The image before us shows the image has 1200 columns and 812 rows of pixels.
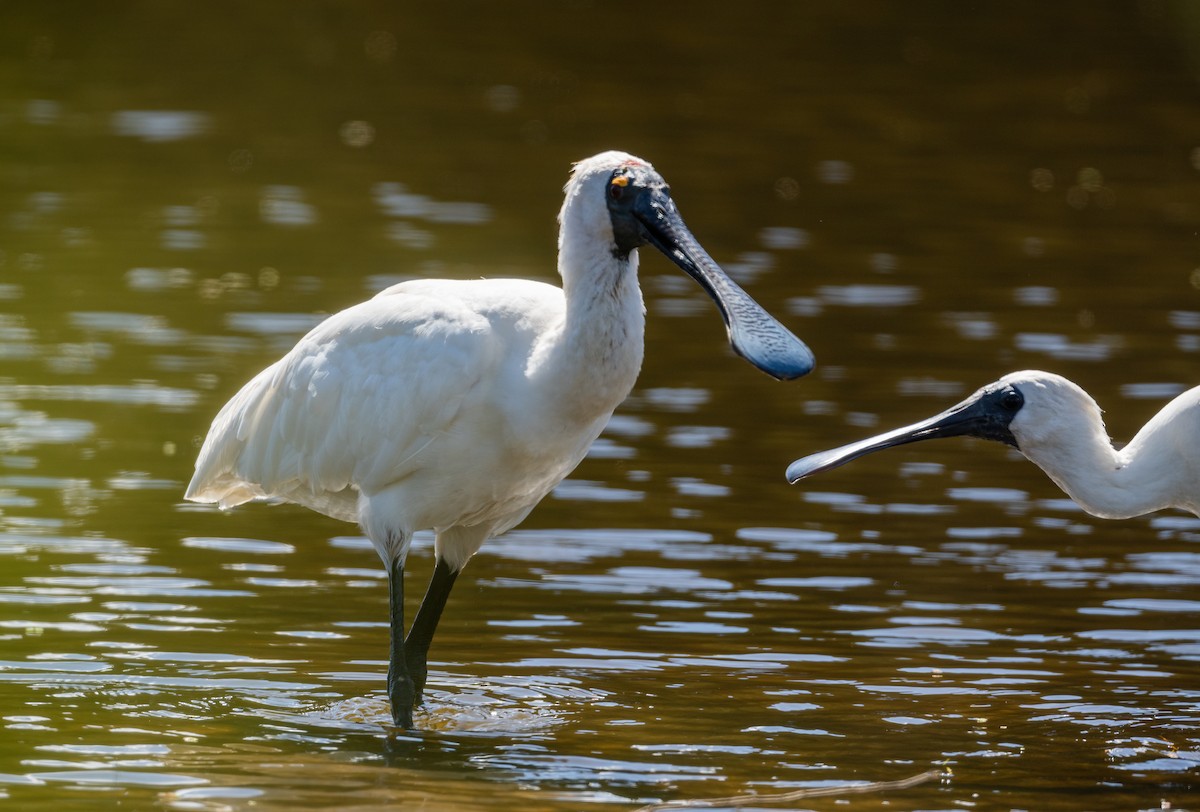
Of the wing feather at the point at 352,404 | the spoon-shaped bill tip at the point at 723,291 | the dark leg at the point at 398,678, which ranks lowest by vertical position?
the dark leg at the point at 398,678

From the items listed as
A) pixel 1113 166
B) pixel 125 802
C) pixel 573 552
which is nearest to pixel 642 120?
pixel 1113 166

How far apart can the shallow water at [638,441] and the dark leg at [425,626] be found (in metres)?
0.18

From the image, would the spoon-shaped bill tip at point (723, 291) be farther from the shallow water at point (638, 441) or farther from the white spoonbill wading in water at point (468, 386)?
the shallow water at point (638, 441)

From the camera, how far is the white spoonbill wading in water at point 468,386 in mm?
7465

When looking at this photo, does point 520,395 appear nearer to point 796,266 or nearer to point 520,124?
point 796,266

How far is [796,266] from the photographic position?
1597 centimetres

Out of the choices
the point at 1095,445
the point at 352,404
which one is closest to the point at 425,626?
the point at 352,404

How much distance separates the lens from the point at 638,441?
12.1 m

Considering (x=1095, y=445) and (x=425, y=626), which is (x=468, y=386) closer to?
(x=425, y=626)

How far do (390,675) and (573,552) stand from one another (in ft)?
8.08

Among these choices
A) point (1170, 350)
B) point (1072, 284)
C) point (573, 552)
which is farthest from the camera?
point (1072, 284)

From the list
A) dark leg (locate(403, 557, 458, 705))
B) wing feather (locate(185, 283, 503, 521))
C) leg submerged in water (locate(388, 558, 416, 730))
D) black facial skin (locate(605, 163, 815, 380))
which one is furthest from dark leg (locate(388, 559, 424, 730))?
black facial skin (locate(605, 163, 815, 380))

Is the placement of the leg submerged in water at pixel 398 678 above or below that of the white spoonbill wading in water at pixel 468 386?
below

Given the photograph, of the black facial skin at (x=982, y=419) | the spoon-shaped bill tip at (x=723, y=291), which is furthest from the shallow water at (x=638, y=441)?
the spoon-shaped bill tip at (x=723, y=291)
